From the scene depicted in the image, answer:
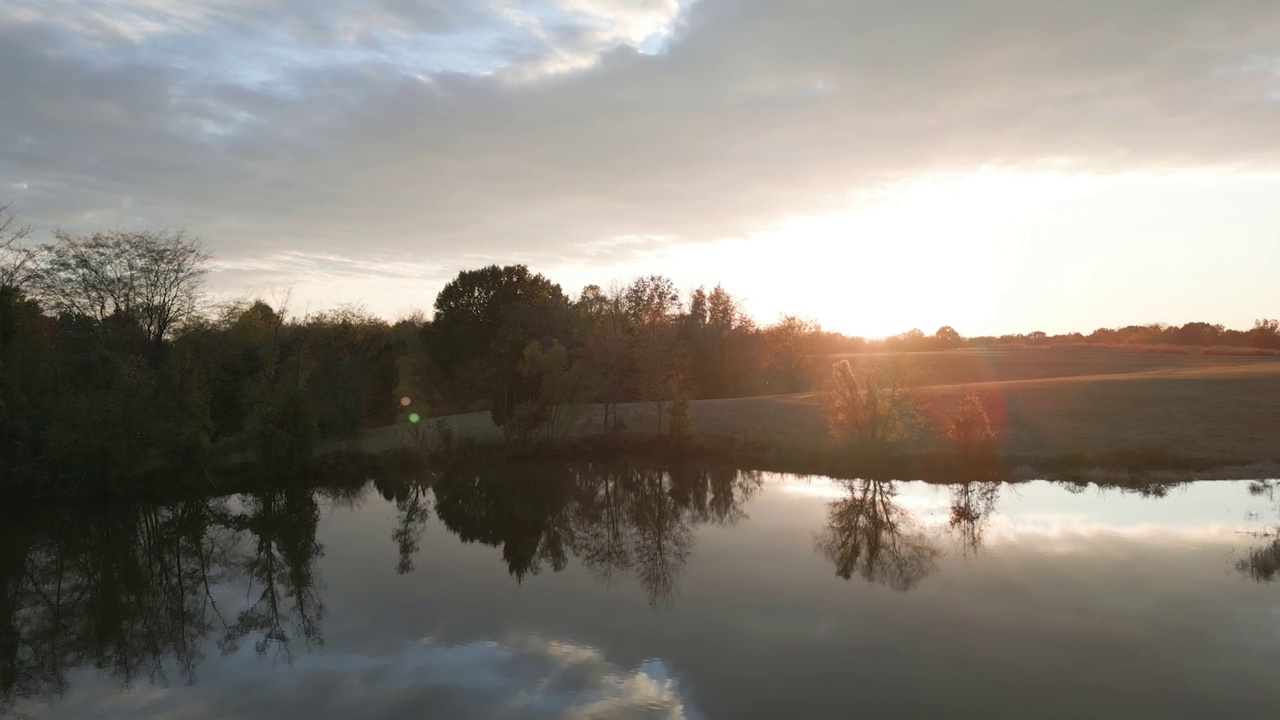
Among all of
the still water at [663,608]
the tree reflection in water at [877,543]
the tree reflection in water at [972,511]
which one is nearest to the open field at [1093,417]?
the tree reflection in water at [972,511]

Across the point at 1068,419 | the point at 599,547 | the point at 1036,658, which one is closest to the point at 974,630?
the point at 1036,658

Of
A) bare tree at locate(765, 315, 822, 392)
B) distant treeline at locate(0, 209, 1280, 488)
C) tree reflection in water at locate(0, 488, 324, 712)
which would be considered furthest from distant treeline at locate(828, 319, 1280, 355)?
tree reflection in water at locate(0, 488, 324, 712)

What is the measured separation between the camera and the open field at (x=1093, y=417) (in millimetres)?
31859

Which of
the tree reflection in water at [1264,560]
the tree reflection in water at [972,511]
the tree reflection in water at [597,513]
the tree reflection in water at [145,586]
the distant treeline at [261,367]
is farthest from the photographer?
the distant treeline at [261,367]

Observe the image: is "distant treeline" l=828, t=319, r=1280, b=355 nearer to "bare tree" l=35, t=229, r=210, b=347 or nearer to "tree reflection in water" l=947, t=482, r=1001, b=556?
"tree reflection in water" l=947, t=482, r=1001, b=556

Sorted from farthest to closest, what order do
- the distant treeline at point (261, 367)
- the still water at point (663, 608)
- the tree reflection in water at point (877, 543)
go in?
the distant treeline at point (261, 367)
the tree reflection in water at point (877, 543)
the still water at point (663, 608)

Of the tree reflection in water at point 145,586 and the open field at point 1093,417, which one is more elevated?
the open field at point 1093,417

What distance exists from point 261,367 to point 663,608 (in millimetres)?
32636

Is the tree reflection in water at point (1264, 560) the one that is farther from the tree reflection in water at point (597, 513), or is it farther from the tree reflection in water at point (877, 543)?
the tree reflection in water at point (597, 513)

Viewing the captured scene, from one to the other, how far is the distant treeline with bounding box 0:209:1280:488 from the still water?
3982 millimetres

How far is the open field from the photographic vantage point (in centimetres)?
3186

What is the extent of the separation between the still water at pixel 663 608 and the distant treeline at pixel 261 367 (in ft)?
13.1

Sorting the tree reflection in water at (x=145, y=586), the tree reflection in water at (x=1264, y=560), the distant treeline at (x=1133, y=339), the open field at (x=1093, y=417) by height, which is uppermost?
the distant treeline at (x=1133, y=339)

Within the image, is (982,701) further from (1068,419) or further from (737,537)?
(1068,419)
